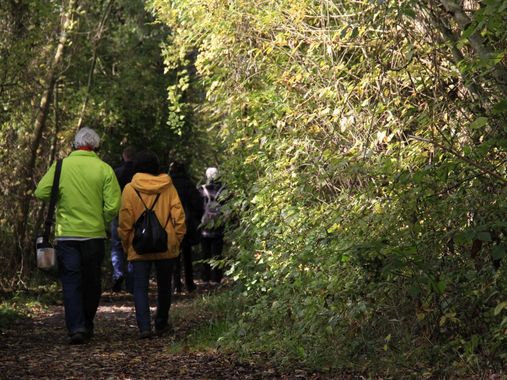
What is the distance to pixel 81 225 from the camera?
400 inches

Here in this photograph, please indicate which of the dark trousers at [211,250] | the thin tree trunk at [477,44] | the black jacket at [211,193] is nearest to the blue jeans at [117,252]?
the black jacket at [211,193]

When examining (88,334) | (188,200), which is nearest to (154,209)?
(88,334)

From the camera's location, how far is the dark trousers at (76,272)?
10.1 metres

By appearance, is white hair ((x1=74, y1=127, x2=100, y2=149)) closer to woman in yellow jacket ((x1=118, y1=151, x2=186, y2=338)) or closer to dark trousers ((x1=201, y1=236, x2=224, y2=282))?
woman in yellow jacket ((x1=118, y1=151, x2=186, y2=338))

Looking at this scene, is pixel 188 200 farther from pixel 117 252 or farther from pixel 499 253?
pixel 499 253

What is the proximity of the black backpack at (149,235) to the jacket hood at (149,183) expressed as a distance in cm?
23

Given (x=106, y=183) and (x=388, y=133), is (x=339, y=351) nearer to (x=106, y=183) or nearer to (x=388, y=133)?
(x=388, y=133)

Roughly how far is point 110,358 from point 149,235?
5.49 ft

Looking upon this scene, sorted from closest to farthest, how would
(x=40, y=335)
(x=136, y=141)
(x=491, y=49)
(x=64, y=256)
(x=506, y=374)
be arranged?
(x=506, y=374), (x=491, y=49), (x=64, y=256), (x=40, y=335), (x=136, y=141)

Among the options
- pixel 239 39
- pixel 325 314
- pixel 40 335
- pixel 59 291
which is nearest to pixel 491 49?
pixel 325 314

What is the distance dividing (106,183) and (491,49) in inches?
182

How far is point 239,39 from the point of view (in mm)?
10820

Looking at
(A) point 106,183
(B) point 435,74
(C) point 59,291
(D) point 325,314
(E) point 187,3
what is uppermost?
(E) point 187,3

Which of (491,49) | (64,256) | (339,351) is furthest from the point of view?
(64,256)
